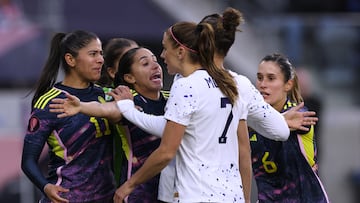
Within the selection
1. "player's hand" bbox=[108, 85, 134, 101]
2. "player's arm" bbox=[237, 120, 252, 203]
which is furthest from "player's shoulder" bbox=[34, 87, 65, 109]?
"player's arm" bbox=[237, 120, 252, 203]

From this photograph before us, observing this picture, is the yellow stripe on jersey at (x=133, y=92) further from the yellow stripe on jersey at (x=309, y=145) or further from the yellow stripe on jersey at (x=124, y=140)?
the yellow stripe on jersey at (x=309, y=145)

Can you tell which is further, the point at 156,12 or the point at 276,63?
the point at 156,12

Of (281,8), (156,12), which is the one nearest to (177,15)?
(156,12)

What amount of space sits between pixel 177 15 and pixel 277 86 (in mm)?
7964

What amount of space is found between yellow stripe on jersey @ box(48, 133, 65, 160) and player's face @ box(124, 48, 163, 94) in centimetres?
60

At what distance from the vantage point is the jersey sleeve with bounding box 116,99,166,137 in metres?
6.14

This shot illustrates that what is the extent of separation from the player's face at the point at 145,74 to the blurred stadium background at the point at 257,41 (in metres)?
6.43

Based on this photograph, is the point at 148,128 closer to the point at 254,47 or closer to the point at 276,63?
the point at 276,63

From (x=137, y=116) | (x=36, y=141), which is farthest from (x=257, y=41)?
(x=137, y=116)

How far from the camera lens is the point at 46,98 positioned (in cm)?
655

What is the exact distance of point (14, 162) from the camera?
492 inches

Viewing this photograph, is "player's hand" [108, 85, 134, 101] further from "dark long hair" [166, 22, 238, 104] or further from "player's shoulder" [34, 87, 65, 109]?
"dark long hair" [166, 22, 238, 104]

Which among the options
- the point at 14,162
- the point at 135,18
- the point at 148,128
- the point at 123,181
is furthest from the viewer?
the point at 135,18

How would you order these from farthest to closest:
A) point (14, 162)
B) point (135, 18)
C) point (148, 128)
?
point (135, 18) < point (14, 162) < point (148, 128)
